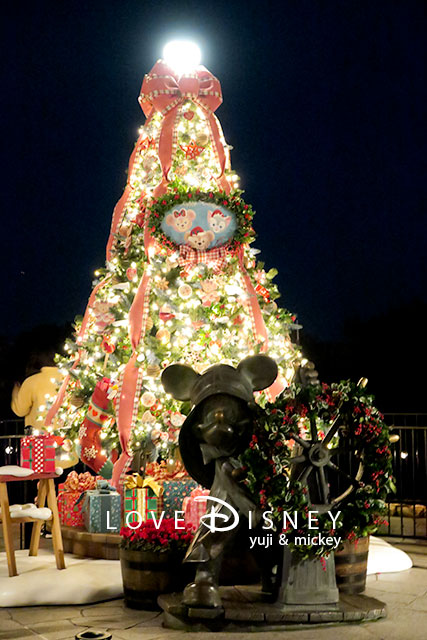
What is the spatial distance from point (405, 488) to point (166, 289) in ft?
29.4

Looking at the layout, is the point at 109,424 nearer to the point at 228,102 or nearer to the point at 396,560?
the point at 396,560

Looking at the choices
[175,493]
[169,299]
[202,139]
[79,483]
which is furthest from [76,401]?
[202,139]

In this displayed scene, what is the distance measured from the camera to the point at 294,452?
16.5 feet

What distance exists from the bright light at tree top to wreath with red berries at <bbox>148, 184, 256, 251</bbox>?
5.21 feet

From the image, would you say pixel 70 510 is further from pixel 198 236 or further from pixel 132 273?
pixel 198 236

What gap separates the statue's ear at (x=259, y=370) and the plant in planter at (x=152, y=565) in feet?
4.00

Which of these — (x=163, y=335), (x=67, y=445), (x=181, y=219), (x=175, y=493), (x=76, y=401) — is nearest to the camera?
(x=175, y=493)

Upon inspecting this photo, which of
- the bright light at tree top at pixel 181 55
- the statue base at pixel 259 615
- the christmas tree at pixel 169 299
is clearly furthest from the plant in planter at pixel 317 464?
the bright light at tree top at pixel 181 55

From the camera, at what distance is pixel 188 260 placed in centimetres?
801

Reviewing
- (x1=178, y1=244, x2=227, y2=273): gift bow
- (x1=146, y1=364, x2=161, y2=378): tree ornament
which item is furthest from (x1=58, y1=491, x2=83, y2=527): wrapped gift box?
(x1=178, y1=244, x2=227, y2=273): gift bow

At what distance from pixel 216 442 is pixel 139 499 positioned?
6.27 ft

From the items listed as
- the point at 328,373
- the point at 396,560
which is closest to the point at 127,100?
the point at 328,373

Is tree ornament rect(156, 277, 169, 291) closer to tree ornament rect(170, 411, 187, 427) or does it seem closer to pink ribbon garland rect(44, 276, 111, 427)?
pink ribbon garland rect(44, 276, 111, 427)

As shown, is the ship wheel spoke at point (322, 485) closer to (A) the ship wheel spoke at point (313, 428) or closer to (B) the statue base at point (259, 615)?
(A) the ship wheel spoke at point (313, 428)
